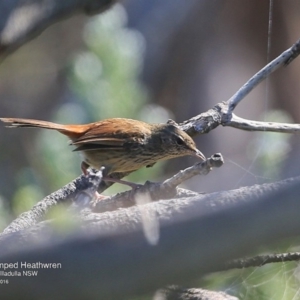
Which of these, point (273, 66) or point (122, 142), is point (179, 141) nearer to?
point (122, 142)

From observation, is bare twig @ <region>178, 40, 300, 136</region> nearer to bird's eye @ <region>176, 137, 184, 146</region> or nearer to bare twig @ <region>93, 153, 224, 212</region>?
bird's eye @ <region>176, 137, 184, 146</region>

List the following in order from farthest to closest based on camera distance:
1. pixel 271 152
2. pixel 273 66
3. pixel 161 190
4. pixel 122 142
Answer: pixel 122 142
pixel 273 66
pixel 271 152
pixel 161 190

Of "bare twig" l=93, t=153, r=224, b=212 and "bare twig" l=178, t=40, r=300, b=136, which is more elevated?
"bare twig" l=178, t=40, r=300, b=136

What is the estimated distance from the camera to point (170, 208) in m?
0.99

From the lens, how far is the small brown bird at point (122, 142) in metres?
2.60

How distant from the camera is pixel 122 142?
Answer: 2764mm

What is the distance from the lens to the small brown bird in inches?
102

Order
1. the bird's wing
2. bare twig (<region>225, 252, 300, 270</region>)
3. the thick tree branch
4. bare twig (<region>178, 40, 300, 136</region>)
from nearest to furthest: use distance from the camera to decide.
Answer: the thick tree branch → bare twig (<region>225, 252, 300, 270</region>) → bare twig (<region>178, 40, 300, 136</region>) → the bird's wing

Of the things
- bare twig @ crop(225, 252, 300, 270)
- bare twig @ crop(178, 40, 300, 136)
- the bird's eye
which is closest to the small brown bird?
the bird's eye

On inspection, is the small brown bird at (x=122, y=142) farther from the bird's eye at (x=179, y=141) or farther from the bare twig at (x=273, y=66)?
the bare twig at (x=273, y=66)

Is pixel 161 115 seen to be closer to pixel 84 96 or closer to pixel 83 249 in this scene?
pixel 84 96

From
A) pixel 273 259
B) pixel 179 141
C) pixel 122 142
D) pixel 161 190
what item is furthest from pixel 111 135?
pixel 273 259

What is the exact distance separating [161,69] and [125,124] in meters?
3.18

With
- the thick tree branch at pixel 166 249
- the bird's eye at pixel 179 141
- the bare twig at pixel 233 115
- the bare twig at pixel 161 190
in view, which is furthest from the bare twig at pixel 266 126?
the thick tree branch at pixel 166 249
